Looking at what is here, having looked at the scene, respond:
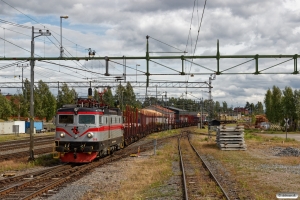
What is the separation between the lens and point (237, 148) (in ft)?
107

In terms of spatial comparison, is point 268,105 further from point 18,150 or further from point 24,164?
point 24,164

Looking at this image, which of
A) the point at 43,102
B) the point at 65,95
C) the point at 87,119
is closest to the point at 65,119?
the point at 87,119

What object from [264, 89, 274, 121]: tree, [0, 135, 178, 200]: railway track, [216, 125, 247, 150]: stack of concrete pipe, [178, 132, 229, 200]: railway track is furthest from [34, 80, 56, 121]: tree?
[178, 132, 229, 200]: railway track

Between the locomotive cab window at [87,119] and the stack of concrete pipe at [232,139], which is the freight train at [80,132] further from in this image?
the stack of concrete pipe at [232,139]

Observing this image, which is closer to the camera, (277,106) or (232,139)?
(232,139)

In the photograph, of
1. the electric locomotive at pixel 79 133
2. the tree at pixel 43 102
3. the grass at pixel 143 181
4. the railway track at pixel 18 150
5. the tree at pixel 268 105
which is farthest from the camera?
the tree at pixel 268 105

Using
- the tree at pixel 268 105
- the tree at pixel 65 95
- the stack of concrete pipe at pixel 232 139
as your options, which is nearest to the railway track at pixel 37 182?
the stack of concrete pipe at pixel 232 139

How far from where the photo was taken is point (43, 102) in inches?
2904

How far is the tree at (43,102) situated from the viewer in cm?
7075

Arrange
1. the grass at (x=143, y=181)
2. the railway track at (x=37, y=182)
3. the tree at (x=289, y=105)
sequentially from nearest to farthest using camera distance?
the grass at (x=143, y=181)
the railway track at (x=37, y=182)
the tree at (x=289, y=105)

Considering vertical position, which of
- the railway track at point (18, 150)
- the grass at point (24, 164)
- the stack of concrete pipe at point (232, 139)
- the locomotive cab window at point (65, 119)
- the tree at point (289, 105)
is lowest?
the railway track at point (18, 150)

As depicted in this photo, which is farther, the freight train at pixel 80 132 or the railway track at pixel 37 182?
the freight train at pixel 80 132

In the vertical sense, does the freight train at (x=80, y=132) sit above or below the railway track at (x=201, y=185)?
above

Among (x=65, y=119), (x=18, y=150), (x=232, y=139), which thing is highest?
(x=65, y=119)
